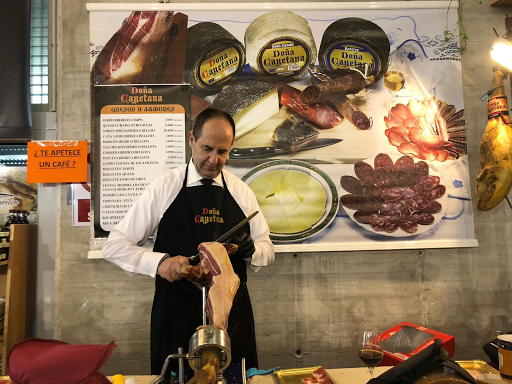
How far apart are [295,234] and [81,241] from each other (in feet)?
5.39

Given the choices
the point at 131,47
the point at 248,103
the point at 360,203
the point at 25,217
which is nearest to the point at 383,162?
the point at 360,203

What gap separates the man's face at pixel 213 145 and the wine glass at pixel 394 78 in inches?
57.7

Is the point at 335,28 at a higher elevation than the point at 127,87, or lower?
higher

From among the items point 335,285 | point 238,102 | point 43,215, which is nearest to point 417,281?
point 335,285

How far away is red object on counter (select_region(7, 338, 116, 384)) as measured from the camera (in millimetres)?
878

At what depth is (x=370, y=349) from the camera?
1723 millimetres

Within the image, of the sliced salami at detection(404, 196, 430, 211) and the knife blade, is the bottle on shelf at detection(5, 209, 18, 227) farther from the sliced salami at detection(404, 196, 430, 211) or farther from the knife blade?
the sliced salami at detection(404, 196, 430, 211)

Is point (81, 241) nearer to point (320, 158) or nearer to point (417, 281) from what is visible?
point (320, 158)

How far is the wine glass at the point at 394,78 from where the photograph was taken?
3102 millimetres

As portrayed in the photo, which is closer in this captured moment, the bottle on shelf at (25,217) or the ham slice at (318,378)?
the ham slice at (318,378)

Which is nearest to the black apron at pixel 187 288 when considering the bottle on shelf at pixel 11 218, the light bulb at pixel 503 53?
the bottle on shelf at pixel 11 218

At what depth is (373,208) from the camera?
3000 millimetres

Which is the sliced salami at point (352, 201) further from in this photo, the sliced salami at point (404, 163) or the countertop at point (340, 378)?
the countertop at point (340, 378)

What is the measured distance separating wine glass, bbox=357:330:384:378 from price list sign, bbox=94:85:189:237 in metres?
1.81
